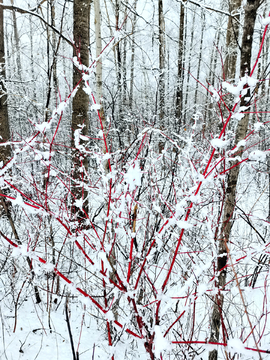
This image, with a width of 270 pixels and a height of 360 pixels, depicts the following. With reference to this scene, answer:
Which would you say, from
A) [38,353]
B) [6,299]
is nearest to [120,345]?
[38,353]

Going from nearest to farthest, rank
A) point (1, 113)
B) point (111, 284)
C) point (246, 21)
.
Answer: point (111, 284) → point (246, 21) → point (1, 113)

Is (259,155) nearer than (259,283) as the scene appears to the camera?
Yes

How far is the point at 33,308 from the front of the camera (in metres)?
2.45

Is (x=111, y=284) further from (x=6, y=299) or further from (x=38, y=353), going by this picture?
(x=6, y=299)

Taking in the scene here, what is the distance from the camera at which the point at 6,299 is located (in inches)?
97.7

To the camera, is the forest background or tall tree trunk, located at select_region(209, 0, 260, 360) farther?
tall tree trunk, located at select_region(209, 0, 260, 360)

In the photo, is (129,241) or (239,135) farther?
(129,241)

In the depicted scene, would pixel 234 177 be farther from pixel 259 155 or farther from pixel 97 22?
pixel 97 22

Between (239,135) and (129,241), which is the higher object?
(239,135)

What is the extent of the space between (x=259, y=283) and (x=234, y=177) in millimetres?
2334

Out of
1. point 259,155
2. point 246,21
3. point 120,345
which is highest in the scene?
point 246,21

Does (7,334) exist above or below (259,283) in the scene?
below

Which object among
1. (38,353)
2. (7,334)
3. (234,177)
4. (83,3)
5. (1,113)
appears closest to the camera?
(234,177)

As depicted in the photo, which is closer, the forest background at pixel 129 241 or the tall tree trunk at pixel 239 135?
the forest background at pixel 129 241
